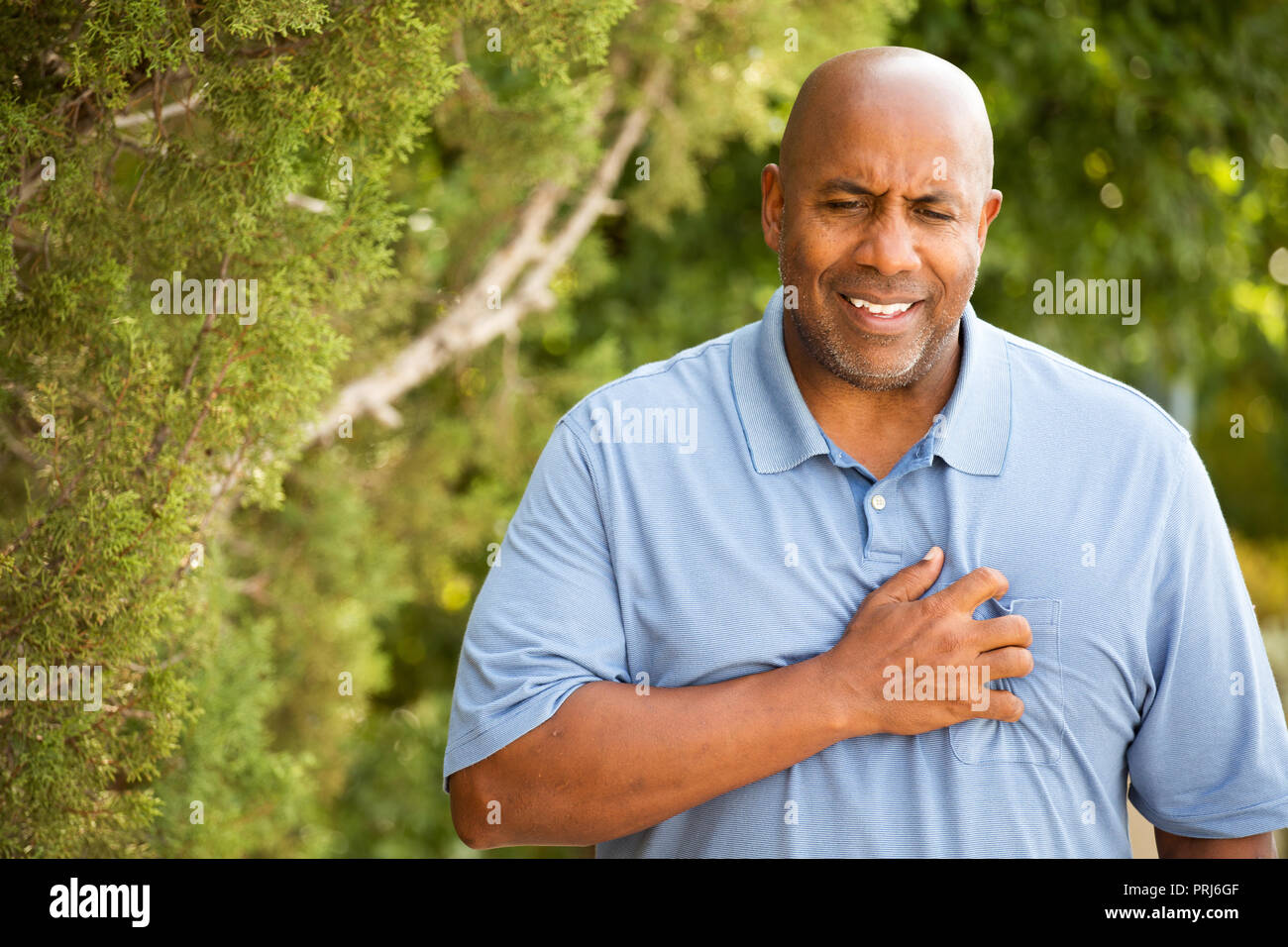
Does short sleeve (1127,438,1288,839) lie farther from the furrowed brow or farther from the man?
the furrowed brow

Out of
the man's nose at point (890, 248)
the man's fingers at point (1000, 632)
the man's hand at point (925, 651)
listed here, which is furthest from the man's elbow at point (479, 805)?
the man's nose at point (890, 248)

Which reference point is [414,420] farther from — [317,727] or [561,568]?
[561,568]

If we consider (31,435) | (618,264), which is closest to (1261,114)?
(618,264)

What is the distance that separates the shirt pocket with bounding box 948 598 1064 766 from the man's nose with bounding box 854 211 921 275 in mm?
572

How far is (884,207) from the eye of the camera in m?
2.05

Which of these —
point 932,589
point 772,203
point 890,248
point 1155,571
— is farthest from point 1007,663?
point 772,203

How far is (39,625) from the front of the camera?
2164mm

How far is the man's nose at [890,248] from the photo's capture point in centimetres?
204

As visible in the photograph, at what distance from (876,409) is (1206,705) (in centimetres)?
71

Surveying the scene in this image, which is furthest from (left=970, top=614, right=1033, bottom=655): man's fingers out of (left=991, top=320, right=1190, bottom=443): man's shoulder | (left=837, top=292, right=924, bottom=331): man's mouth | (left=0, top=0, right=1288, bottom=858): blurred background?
(left=0, top=0, right=1288, bottom=858): blurred background

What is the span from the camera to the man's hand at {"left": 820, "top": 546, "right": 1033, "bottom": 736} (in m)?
1.89

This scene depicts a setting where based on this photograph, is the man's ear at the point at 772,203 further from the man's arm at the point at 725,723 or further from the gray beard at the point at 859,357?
the man's arm at the point at 725,723

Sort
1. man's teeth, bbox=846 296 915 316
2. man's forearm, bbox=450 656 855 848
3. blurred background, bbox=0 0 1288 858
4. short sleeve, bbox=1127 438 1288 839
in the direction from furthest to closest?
blurred background, bbox=0 0 1288 858
man's teeth, bbox=846 296 915 316
short sleeve, bbox=1127 438 1288 839
man's forearm, bbox=450 656 855 848

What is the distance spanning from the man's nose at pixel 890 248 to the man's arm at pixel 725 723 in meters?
0.51
